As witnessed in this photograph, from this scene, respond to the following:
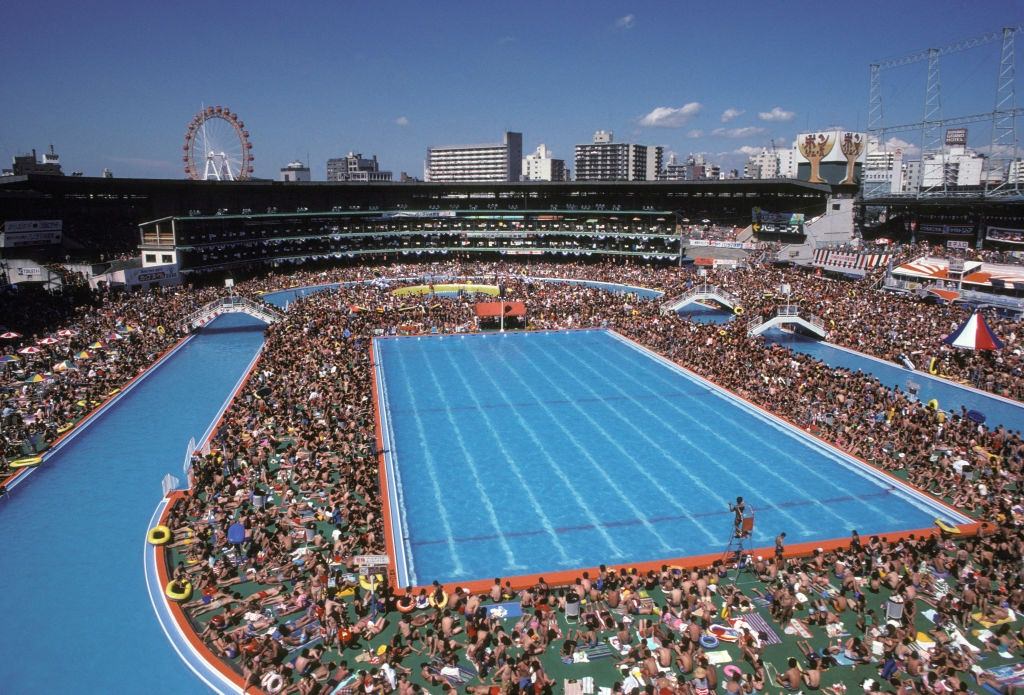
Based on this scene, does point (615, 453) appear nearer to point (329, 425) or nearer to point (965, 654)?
point (329, 425)

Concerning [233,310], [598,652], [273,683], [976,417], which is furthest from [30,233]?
[976,417]

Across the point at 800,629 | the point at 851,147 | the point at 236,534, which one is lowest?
the point at 800,629

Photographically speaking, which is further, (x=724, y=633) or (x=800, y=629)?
(x=800, y=629)

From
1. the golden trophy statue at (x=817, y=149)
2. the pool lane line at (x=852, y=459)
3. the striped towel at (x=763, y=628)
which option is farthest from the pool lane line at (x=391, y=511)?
the golden trophy statue at (x=817, y=149)

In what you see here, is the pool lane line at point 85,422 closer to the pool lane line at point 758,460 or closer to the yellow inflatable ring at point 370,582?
the yellow inflatable ring at point 370,582

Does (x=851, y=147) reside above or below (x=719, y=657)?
above

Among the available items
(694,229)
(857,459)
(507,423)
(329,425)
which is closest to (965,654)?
(857,459)

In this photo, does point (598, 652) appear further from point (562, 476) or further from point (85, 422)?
point (85, 422)
